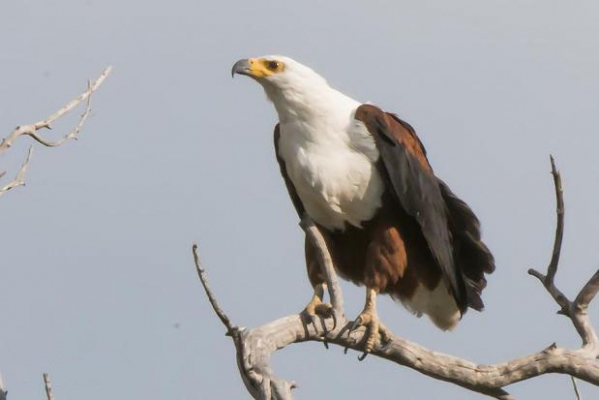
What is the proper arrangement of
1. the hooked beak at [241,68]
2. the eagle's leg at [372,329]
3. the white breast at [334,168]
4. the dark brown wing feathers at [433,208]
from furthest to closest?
the dark brown wing feathers at [433,208], the hooked beak at [241,68], the white breast at [334,168], the eagle's leg at [372,329]

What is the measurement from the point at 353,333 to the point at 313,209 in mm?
912

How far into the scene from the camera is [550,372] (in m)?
5.93

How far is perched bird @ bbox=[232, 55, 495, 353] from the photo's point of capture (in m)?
6.81

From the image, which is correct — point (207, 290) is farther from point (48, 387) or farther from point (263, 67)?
point (263, 67)

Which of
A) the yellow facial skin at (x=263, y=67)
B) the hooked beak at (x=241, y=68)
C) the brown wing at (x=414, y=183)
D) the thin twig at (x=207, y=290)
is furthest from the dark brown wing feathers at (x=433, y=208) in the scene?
the thin twig at (x=207, y=290)

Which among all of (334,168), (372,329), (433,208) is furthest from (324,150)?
(372,329)

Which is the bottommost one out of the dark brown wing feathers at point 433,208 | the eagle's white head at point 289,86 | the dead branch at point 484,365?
the dead branch at point 484,365

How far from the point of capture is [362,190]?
6887mm

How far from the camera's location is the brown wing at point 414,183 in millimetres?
6965

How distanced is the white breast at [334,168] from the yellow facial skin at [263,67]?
0.97 feet

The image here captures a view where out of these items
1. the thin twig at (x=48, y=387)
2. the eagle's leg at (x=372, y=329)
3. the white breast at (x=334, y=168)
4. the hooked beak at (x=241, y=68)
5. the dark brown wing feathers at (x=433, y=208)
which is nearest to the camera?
the thin twig at (x=48, y=387)

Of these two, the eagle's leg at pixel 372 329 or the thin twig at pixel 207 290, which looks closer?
the thin twig at pixel 207 290

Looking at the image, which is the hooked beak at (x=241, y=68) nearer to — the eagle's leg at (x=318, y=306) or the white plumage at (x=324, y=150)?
the white plumage at (x=324, y=150)

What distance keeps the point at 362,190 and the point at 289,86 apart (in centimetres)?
Answer: 69
